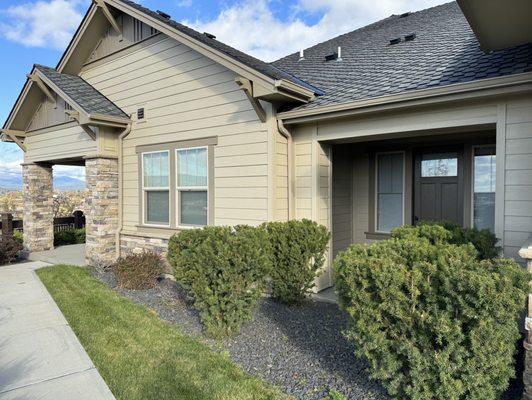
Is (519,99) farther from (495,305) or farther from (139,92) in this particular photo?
(139,92)

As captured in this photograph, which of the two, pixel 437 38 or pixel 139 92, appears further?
pixel 139 92

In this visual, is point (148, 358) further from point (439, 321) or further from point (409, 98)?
point (409, 98)

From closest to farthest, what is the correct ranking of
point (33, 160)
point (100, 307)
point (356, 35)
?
1. point (100, 307)
2. point (356, 35)
3. point (33, 160)

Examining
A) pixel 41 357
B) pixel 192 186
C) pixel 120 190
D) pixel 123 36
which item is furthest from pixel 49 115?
pixel 41 357

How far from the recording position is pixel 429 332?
252 cm

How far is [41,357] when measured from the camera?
3824mm

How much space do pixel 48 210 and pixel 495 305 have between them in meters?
11.7

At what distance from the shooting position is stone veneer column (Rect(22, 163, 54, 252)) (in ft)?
34.8

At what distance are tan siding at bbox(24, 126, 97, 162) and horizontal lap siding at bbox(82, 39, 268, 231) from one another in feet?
3.76

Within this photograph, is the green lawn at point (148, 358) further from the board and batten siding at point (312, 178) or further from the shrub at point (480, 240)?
the board and batten siding at point (312, 178)

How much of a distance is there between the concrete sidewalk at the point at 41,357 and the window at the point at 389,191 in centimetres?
575

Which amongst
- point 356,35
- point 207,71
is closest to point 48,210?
point 207,71

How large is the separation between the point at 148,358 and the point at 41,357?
1.11m

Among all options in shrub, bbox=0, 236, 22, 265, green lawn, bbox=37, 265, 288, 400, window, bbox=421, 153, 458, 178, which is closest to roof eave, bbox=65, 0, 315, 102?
window, bbox=421, 153, 458, 178
